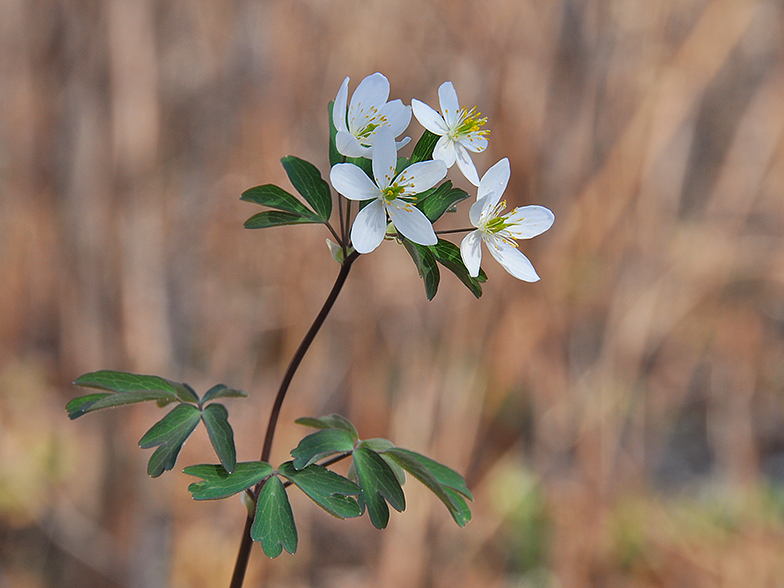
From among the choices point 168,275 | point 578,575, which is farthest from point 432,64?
point 578,575

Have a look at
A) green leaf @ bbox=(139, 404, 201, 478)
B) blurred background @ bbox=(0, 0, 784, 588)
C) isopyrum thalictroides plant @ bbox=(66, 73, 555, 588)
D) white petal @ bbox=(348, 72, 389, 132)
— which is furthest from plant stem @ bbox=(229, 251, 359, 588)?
blurred background @ bbox=(0, 0, 784, 588)

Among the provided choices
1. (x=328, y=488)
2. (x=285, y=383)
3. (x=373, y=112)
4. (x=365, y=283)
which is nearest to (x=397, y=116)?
(x=373, y=112)

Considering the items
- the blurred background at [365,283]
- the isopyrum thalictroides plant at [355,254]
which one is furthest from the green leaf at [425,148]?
the blurred background at [365,283]

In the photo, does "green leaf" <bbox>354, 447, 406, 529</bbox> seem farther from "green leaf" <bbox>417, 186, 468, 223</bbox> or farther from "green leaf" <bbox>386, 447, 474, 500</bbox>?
"green leaf" <bbox>417, 186, 468, 223</bbox>

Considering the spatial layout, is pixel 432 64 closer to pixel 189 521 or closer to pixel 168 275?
pixel 168 275

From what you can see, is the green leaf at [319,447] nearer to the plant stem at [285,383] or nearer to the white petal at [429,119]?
the plant stem at [285,383]

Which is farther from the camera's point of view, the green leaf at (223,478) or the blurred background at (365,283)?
the blurred background at (365,283)
